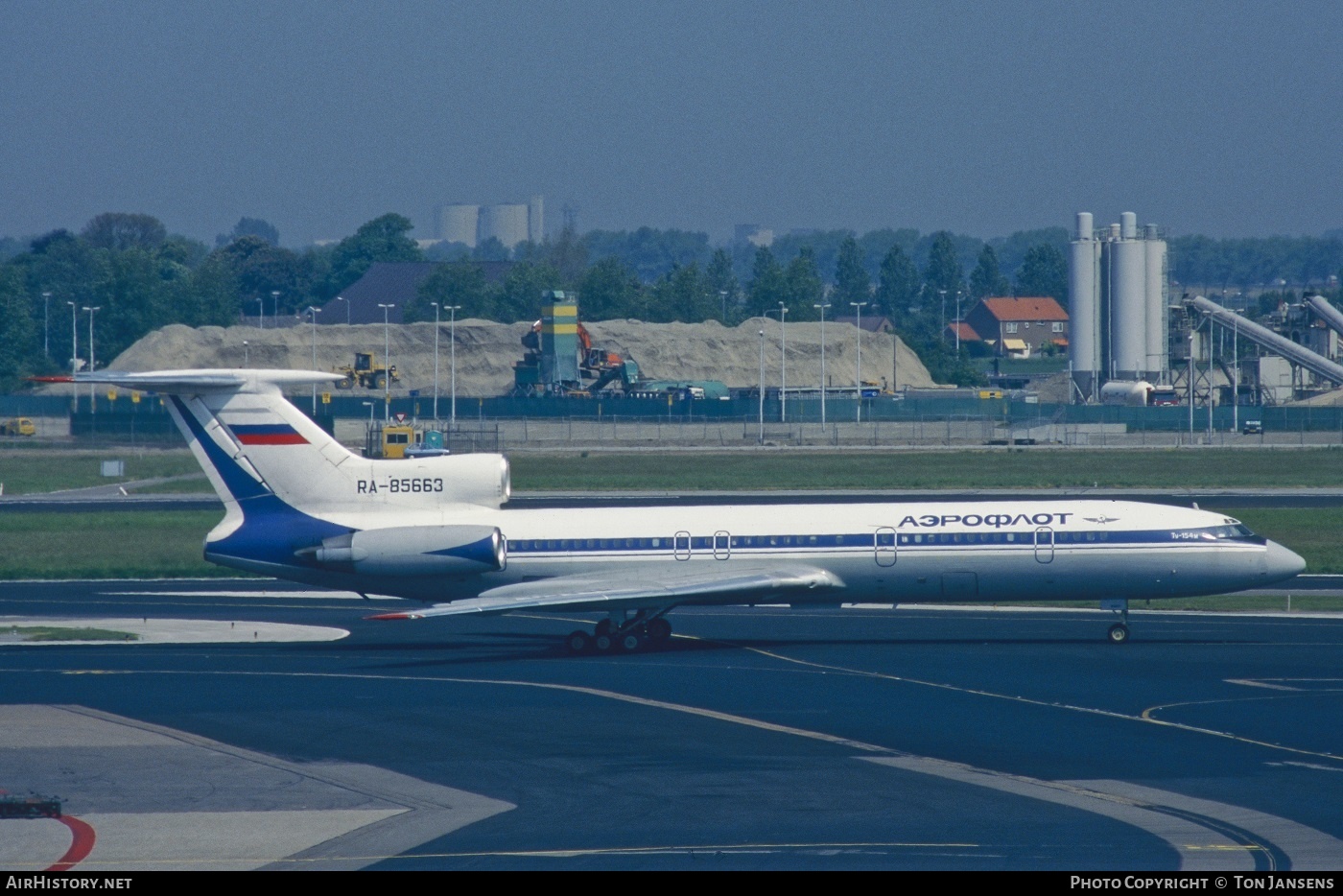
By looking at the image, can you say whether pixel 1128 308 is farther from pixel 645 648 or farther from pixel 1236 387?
pixel 645 648

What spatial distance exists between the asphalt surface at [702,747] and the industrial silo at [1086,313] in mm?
92494

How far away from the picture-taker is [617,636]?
34.7 meters

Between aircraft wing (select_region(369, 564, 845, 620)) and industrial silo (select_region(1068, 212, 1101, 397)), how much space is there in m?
98.9

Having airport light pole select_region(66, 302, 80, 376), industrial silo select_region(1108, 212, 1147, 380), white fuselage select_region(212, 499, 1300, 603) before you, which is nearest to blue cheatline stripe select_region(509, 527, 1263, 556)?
white fuselage select_region(212, 499, 1300, 603)

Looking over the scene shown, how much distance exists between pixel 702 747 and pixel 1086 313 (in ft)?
363

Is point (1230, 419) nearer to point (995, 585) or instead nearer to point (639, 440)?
point (639, 440)

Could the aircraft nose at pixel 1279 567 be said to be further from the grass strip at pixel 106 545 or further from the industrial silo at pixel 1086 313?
the industrial silo at pixel 1086 313

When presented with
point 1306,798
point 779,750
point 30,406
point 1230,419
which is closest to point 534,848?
point 779,750

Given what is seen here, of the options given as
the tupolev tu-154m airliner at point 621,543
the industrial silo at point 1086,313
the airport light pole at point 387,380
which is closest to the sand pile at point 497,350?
the airport light pole at point 387,380

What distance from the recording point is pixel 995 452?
89125 mm

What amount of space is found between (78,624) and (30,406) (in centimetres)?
9145

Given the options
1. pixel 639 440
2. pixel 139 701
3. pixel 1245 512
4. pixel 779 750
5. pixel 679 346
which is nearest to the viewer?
pixel 779 750

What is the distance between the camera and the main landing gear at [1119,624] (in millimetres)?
34562

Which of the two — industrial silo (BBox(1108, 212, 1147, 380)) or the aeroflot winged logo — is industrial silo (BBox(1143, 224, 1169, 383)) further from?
the aeroflot winged logo
